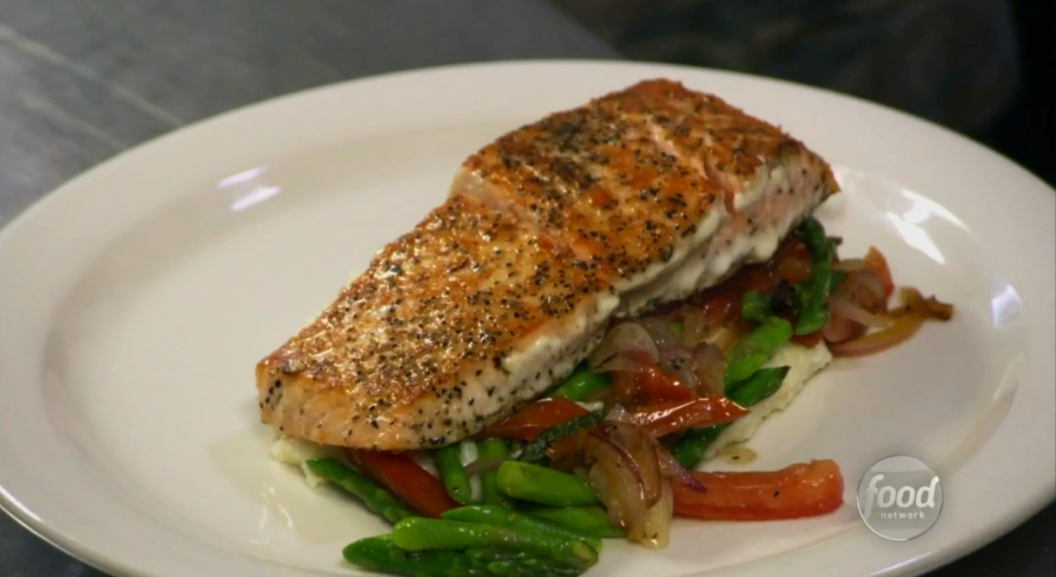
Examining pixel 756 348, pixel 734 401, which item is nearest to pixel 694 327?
pixel 756 348

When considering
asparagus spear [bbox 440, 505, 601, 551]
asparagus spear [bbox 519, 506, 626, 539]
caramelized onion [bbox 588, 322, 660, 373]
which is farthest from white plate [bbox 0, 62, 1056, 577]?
caramelized onion [bbox 588, 322, 660, 373]

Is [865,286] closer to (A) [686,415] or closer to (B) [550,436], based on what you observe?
(A) [686,415]

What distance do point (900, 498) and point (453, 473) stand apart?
1.17 metres

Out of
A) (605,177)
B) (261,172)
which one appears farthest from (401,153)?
(605,177)

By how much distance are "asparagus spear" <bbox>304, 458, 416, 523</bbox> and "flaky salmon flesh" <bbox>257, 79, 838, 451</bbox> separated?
11 cm

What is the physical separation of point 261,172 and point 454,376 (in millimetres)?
1871

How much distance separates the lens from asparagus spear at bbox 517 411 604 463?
9.80ft

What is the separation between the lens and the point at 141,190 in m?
4.14

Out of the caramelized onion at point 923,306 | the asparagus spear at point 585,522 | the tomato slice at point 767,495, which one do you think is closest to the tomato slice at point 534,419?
the asparagus spear at point 585,522

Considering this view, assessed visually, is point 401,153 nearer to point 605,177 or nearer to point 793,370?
point 605,177

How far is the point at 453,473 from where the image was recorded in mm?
2896

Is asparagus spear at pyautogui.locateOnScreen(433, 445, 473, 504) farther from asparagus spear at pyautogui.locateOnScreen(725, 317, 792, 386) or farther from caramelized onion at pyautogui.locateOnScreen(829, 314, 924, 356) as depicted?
caramelized onion at pyautogui.locateOnScreen(829, 314, 924, 356)

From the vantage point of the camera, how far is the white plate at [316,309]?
2.69 metres

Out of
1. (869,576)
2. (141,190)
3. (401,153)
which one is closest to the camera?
(869,576)
